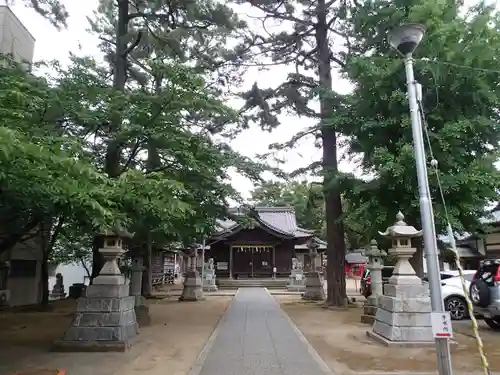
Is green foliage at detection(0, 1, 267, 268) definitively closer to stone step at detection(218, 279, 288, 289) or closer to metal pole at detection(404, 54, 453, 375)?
metal pole at detection(404, 54, 453, 375)

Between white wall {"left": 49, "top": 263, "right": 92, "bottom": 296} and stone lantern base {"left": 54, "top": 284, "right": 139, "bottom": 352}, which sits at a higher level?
white wall {"left": 49, "top": 263, "right": 92, "bottom": 296}

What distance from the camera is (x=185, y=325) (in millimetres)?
13086

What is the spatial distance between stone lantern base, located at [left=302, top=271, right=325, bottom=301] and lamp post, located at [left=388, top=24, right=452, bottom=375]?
16832 mm

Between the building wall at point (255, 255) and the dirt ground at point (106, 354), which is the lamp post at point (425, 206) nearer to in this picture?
the dirt ground at point (106, 354)

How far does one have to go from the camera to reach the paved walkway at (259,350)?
289 inches

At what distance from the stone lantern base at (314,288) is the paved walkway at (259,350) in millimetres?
8195

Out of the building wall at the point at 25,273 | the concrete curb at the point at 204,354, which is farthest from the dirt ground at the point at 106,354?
the building wall at the point at 25,273

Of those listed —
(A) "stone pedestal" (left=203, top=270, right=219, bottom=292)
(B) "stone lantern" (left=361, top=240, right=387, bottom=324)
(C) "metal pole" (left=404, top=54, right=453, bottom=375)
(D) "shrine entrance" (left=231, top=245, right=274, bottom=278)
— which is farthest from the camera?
(D) "shrine entrance" (left=231, top=245, right=274, bottom=278)

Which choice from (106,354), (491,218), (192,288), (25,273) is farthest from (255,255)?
(106,354)

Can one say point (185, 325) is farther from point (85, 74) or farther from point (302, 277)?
point (302, 277)

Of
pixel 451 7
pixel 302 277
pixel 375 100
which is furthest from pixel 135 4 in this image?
pixel 302 277

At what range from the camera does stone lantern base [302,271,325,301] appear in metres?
21.9

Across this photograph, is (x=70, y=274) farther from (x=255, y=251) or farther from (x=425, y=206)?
(x=425, y=206)

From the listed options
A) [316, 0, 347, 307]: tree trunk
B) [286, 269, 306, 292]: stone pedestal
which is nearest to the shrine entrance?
[286, 269, 306, 292]: stone pedestal
